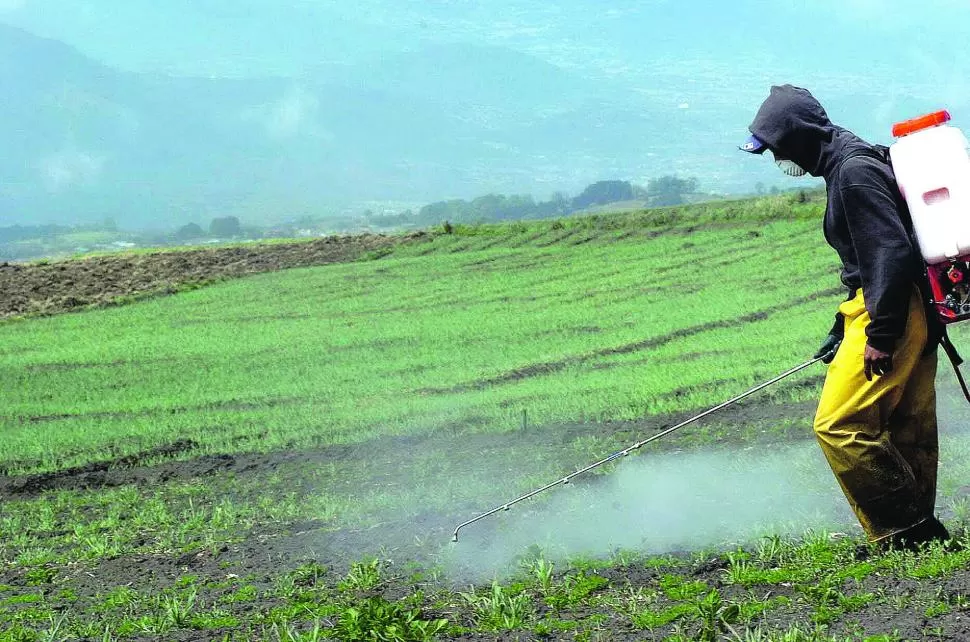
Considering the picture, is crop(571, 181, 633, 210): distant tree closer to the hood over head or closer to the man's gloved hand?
the man's gloved hand

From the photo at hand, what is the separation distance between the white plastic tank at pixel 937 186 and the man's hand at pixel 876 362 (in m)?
0.49

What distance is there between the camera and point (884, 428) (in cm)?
545

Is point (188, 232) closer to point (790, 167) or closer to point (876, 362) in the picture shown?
point (790, 167)

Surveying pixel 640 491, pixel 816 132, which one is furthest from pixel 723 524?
pixel 816 132

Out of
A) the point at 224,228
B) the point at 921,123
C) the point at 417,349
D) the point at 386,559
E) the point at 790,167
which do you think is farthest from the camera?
the point at 224,228

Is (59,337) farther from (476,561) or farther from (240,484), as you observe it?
(476,561)

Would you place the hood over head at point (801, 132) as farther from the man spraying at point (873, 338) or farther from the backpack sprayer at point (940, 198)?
the backpack sprayer at point (940, 198)

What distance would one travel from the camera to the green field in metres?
5.65

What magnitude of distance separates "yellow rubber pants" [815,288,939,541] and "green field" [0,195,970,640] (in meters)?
0.28

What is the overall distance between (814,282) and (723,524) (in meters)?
15.0

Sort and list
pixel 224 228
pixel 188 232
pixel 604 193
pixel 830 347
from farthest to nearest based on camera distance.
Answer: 1. pixel 188 232
2. pixel 224 228
3. pixel 604 193
4. pixel 830 347

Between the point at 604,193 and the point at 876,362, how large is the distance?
115 meters

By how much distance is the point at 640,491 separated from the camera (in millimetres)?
8102

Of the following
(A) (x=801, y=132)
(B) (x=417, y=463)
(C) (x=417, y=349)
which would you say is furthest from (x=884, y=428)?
(C) (x=417, y=349)
